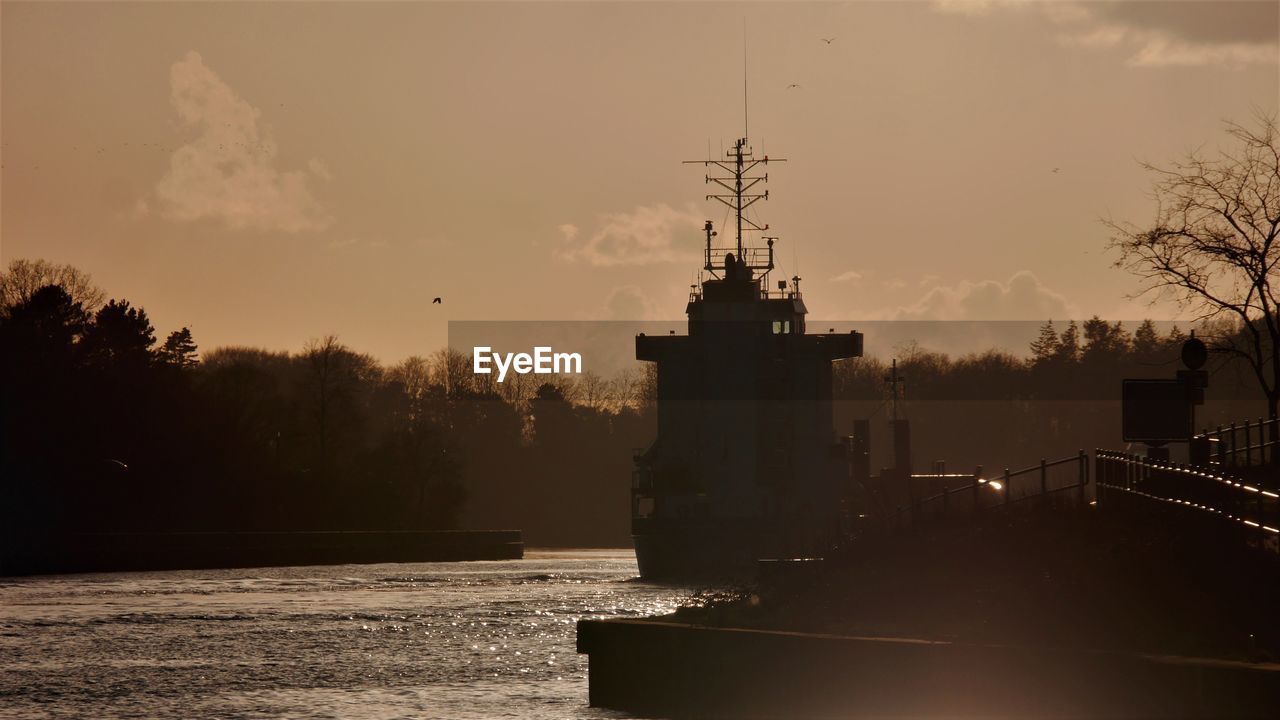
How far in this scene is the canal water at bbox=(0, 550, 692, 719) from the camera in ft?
90.1

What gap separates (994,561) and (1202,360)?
30.4 ft

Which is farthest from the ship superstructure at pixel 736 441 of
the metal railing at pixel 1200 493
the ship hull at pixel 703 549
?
the metal railing at pixel 1200 493

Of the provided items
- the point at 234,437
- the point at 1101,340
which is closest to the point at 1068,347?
the point at 1101,340

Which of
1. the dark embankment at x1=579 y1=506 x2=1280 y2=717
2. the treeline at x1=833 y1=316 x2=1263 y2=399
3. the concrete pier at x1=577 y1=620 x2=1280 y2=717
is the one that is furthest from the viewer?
the treeline at x1=833 y1=316 x2=1263 y2=399

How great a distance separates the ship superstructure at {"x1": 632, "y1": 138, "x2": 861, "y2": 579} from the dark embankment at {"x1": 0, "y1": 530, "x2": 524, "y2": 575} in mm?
25493

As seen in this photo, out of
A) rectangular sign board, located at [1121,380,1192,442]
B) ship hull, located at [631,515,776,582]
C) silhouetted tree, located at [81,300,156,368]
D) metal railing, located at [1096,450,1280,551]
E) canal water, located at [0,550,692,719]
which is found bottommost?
canal water, located at [0,550,692,719]

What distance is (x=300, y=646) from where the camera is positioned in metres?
38.6

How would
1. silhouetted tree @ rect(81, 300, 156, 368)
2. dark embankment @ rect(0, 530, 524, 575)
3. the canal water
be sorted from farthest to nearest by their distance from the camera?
silhouetted tree @ rect(81, 300, 156, 368), dark embankment @ rect(0, 530, 524, 575), the canal water

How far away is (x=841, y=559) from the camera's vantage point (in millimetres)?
27953

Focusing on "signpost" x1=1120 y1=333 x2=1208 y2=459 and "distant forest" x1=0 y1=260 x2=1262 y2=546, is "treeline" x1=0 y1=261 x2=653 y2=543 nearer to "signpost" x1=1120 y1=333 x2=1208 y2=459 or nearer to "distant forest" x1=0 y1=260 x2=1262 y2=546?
"distant forest" x1=0 y1=260 x2=1262 y2=546

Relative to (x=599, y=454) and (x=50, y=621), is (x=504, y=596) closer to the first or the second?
(x=50, y=621)

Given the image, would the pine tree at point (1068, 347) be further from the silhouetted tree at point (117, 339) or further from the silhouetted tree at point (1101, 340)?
the silhouetted tree at point (117, 339)

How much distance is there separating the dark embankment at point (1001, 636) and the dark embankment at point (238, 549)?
57863 mm

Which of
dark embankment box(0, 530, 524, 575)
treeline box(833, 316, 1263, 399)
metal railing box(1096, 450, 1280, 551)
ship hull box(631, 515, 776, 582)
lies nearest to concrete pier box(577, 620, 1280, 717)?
metal railing box(1096, 450, 1280, 551)
